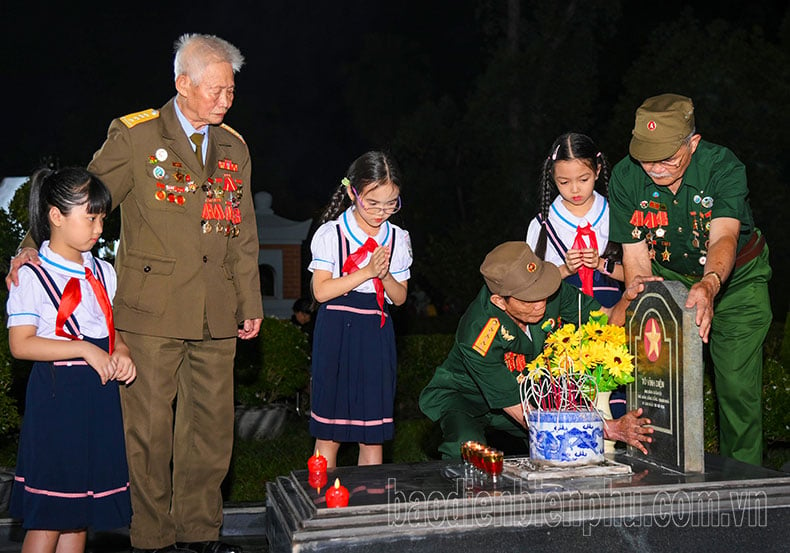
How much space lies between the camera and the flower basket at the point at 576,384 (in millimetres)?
3283

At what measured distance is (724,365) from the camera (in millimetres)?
4191

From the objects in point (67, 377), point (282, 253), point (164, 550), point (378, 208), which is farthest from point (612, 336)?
point (282, 253)

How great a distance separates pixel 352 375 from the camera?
15.4ft

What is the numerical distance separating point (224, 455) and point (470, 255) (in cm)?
1444

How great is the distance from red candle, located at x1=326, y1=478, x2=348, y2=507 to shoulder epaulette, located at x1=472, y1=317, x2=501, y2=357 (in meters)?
1.31

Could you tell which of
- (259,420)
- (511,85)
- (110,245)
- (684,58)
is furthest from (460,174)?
(259,420)

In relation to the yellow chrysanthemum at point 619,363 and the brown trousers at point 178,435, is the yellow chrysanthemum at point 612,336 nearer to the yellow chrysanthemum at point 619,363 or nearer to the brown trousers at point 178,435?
the yellow chrysanthemum at point 619,363

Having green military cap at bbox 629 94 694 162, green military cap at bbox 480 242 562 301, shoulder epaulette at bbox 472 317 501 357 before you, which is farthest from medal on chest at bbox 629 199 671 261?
shoulder epaulette at bbox 472 317 501 357

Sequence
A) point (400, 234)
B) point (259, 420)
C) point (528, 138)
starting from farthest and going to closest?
point (528, 138)
point (259, 420)
point (400, 234)

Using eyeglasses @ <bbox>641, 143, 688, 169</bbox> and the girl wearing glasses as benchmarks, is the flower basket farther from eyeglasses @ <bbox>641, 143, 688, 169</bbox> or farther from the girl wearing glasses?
the girl wearing glasses

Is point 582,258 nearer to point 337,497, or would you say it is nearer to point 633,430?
point 633,430

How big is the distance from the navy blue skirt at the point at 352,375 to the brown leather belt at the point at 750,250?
1.85 m

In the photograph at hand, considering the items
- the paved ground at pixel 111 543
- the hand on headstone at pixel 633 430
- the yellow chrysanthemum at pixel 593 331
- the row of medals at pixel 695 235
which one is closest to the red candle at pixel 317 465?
the yellow chrysanthemum at pixel 593 331

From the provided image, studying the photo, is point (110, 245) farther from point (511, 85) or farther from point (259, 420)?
point (511, 85)
